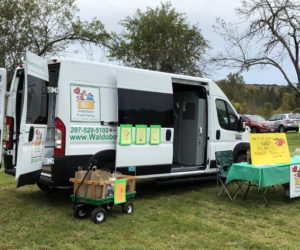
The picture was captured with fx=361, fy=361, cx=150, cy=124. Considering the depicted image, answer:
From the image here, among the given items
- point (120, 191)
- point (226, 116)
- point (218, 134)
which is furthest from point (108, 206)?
point (226, 116)

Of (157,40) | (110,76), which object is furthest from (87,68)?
(157,40)

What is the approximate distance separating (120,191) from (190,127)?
10.2 feet

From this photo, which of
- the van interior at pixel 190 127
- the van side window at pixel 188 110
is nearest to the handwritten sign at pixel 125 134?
the van interior at pixel 190 127

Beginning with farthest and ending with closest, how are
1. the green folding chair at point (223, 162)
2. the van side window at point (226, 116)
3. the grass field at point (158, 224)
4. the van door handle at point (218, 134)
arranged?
the van side window at point (226, 116), the van door handle at point (218, 134), the green folding chair at point (223, 162), the grass field at point (158, 224)

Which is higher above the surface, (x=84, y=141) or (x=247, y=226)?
(x=84, y=141)

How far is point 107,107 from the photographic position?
5832 mm

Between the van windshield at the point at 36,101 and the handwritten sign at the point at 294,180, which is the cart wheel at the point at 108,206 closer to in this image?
the van windshield at the point at 36,101

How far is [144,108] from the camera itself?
623cm

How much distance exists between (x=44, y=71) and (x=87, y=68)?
65 centimetres

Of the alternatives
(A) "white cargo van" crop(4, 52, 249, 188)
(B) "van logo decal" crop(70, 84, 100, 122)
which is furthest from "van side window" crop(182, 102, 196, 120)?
(B) "van logo decal" crop(70, 84, 100, 122)

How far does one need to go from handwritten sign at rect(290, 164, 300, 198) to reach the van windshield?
427 cm

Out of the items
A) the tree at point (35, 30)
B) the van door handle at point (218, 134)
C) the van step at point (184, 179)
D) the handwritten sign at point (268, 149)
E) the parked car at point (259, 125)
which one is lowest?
the van step at point (184, 179)

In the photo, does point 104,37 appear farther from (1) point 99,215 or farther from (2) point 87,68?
(1) point 99,215

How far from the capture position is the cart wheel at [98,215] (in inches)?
195
